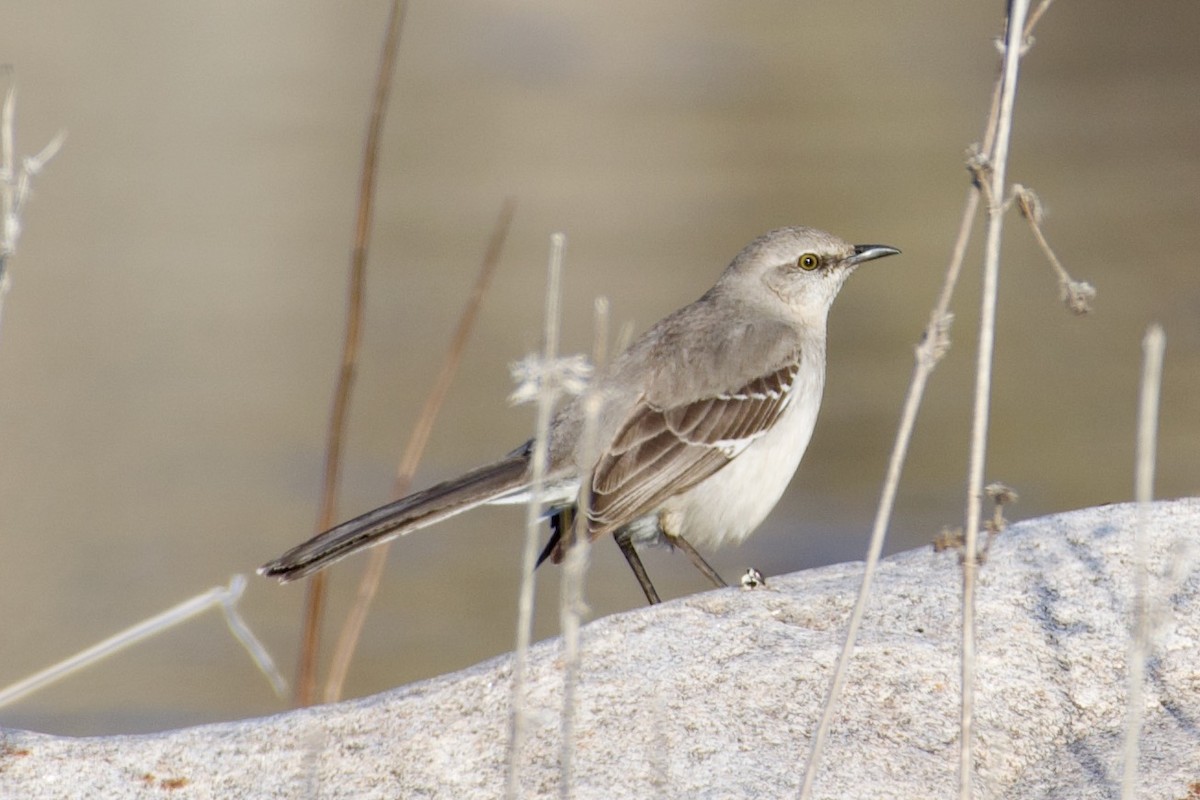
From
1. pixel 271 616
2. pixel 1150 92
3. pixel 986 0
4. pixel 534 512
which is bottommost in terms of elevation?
pixel 271 616

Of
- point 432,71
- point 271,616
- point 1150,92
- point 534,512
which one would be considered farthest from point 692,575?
point 432,71

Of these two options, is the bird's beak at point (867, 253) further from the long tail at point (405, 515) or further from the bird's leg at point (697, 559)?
the long tail at point (405, 515)

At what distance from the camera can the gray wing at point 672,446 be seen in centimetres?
619

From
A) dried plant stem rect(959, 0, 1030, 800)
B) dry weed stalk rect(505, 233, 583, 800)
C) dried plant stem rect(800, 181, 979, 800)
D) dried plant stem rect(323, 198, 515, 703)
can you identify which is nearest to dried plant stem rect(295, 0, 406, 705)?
dried plant stem rect(323, 198, 515, 703)

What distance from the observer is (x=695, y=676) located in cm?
441

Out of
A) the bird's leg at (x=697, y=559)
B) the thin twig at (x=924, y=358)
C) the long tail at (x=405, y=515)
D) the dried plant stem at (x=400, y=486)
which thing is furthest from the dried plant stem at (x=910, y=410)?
the bird's leg at (x=697, y=559)

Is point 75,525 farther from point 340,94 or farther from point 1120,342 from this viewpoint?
point 340,94

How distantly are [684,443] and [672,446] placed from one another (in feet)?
0.16

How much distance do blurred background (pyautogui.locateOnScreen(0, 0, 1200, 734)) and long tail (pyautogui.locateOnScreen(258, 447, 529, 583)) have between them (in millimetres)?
3933

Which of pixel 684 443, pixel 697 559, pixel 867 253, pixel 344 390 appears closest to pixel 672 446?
pixel 684 443

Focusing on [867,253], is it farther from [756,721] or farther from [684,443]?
[756,721]

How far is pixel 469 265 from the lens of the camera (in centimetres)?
1931

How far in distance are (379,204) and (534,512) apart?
20.3 metres

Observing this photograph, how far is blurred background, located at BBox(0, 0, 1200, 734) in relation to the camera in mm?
11508
